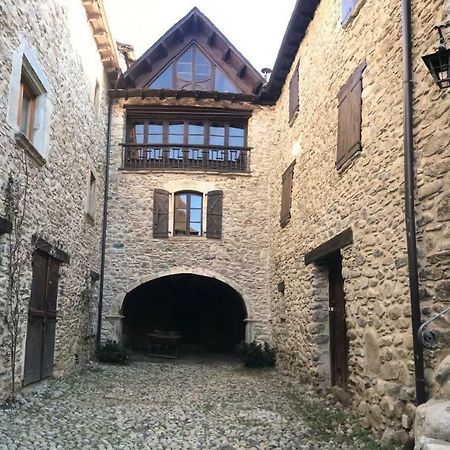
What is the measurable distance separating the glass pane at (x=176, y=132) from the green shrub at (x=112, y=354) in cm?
511

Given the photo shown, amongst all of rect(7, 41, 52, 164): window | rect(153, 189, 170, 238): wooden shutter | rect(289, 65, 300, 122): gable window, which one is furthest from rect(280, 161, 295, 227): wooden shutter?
rect(7, 41, 52, 164): window

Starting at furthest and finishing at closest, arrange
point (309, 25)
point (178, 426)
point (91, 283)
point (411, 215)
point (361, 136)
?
1. point (91, 283)
2. point (309, 25)
3. point (361, 136)
4. point (178, 426)
5. point (411, 215)

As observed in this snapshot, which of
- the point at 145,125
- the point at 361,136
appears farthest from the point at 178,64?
the point at 361,136

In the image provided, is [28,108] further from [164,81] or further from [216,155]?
[164,81]

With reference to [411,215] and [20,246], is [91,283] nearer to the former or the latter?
[20,246]

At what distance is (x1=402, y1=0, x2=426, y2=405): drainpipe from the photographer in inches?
171

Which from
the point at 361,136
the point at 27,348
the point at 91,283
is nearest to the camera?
the point at 361,136

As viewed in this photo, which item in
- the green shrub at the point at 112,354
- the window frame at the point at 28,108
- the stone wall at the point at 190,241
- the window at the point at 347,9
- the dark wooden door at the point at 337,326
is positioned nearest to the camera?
the window frame at the point at 28,108

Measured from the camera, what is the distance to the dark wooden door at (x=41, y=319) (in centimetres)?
693

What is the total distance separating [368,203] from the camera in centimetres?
579

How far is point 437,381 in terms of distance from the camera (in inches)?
161

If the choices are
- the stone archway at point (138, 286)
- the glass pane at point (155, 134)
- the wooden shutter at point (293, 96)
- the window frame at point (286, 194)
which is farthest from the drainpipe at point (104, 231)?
the wooden shutter at point (293, 96)

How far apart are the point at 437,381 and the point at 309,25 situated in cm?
707

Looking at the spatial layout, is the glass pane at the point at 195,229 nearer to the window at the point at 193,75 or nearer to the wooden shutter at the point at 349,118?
the window at the point at 193,75
